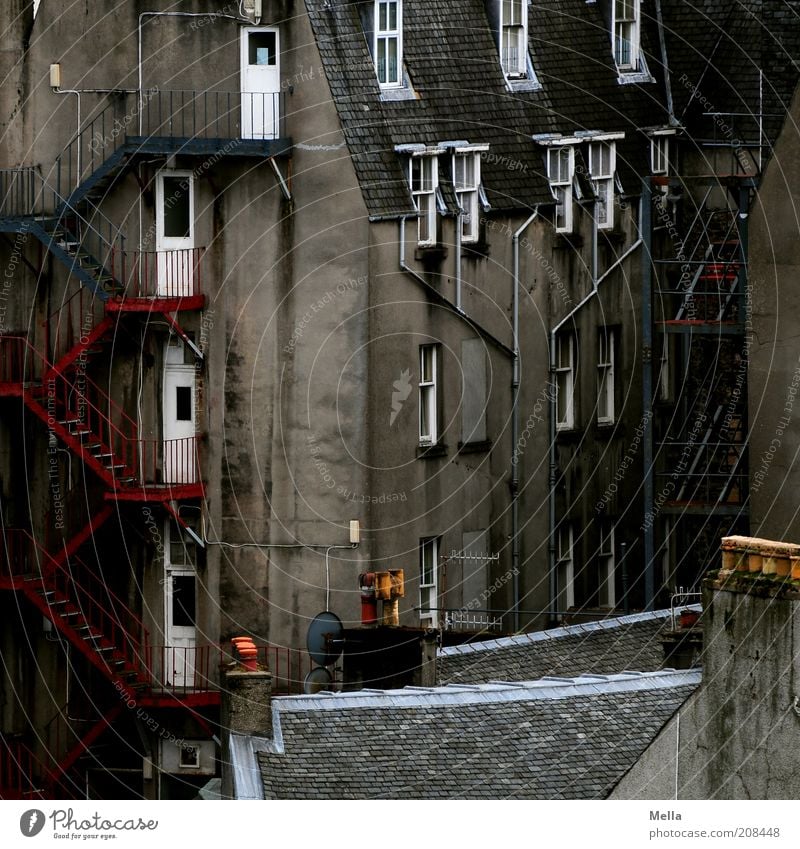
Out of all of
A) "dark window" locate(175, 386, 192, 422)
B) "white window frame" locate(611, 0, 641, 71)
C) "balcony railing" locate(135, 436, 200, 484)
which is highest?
"white window frame" locate(611, 0, 641, 71)

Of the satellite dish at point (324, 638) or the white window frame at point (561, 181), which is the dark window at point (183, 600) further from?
the white window frame at point (561, 181)

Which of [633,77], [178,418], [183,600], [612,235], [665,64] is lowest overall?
[183,600]

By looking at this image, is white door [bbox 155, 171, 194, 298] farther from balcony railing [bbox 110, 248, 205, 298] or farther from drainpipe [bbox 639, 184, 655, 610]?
drainpipe [bbox 639, 184, 655, 610]

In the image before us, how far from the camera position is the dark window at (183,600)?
52375 mm

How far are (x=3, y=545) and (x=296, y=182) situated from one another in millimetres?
7213

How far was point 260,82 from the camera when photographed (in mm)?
51531

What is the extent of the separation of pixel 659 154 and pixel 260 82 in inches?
398

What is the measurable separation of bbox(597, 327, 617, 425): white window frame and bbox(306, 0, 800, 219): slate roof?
99.4 inches

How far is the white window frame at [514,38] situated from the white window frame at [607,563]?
25.8ft

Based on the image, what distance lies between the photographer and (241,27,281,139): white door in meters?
51.4

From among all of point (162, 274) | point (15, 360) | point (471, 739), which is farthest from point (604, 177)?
point (471, 739)

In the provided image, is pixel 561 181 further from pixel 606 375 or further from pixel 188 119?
pixel 188 119

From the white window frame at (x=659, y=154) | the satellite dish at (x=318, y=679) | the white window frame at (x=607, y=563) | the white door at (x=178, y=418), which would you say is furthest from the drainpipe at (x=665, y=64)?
the satellite dish at (x=318, y=679)

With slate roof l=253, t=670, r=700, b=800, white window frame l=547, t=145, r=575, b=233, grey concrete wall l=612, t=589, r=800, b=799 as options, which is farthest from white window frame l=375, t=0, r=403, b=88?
grey concrete wall l=612, t=589, r=800, b=799
